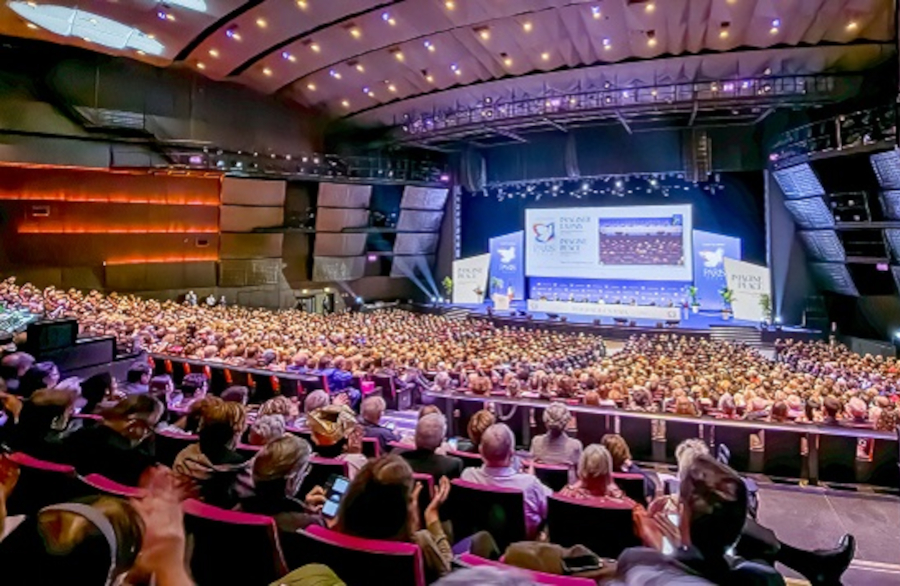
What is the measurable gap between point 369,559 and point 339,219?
23.7 metres

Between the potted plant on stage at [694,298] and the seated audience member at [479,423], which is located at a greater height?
the potted plant on stage at [694,298]

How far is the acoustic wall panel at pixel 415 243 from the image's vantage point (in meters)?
26.9

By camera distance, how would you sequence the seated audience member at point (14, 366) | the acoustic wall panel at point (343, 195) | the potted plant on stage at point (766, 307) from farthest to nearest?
the acoustic wall panel at point (343, 195), the potted plant on stage at point (766, 307), the seated audience member at point (14, 366)

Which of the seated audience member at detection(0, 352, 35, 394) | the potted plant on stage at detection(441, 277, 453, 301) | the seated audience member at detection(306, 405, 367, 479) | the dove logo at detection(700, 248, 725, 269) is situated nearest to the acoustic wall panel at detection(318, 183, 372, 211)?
the potted plant on stage at detection(441, 277, 453, 301)

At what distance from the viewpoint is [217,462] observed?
9.98 ft

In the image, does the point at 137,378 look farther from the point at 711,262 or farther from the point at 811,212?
the point at 711,262

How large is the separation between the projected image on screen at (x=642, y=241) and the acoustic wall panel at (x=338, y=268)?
10812mm

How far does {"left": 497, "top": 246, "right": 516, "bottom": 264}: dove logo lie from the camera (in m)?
26.4

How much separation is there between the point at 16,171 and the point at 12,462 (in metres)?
19.0

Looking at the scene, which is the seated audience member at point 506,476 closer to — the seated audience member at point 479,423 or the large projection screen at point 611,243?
the seated audience member at point 479,423

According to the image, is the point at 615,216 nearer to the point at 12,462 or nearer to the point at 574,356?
the point at 574,356

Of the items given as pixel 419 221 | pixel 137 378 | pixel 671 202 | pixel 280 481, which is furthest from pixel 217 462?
pixel 419 221

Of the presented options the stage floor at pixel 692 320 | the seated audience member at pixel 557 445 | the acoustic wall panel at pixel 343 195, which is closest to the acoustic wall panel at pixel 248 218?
the acoustic wall panel at pixel 343 195

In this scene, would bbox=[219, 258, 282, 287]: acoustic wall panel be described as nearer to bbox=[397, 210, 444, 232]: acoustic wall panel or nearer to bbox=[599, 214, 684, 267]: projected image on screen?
bbox=[397, 210, 444, 232]: acoustic wall panel
